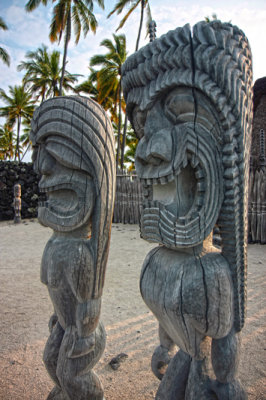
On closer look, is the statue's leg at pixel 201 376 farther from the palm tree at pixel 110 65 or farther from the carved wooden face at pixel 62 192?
the palm tree at pixel 110 65

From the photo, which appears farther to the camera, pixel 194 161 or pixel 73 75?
pixel 73 75

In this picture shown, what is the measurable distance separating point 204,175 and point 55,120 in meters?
0.91

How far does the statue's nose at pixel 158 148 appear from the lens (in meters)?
1.12

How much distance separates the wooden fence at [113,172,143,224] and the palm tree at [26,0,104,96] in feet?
22.6

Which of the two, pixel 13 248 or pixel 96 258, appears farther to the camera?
pixel 13 248

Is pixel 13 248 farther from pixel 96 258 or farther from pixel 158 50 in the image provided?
pixel 158 50

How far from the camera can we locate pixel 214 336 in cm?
114

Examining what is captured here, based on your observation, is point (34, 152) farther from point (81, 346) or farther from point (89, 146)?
point (81, 346)

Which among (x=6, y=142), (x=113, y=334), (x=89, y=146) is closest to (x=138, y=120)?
(x=89, y=146)

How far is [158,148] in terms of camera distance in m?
1.13

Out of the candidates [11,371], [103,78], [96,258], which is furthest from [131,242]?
[103,78]

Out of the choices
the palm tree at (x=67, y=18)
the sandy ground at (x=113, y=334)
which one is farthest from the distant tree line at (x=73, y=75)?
the sandy ground at (x=113, y=334)

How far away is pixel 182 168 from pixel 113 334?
2.32 metres

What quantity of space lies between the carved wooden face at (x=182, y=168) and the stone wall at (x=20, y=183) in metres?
12.0
